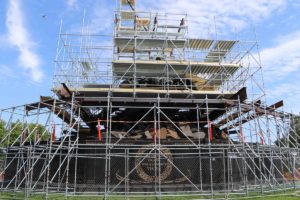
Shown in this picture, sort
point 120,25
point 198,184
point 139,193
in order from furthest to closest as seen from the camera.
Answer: point 120,25
point 198,184
point 139,193

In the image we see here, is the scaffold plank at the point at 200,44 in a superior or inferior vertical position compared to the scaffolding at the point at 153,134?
superior

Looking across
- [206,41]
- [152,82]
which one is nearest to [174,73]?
[152,82]

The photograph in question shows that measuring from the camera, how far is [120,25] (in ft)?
88.8

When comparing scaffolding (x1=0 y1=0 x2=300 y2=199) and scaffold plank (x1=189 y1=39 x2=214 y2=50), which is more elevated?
scaffold plank (x1=189 y1=39 x2=214 y2=50)

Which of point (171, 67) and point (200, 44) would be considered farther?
point (200, 44)

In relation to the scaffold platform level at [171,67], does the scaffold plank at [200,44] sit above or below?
above

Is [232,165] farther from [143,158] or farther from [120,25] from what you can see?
[120,25]

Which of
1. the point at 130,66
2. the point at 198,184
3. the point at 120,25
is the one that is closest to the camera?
the point at 198,184

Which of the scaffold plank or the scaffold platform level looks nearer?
the scaffold platform level

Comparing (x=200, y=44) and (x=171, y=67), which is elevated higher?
(x=200, y=44)

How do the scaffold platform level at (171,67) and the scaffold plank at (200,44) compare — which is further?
the scaffold plank at (200,44)

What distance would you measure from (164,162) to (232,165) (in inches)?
177

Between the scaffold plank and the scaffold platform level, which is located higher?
the scaffold plank

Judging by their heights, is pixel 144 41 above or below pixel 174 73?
above
